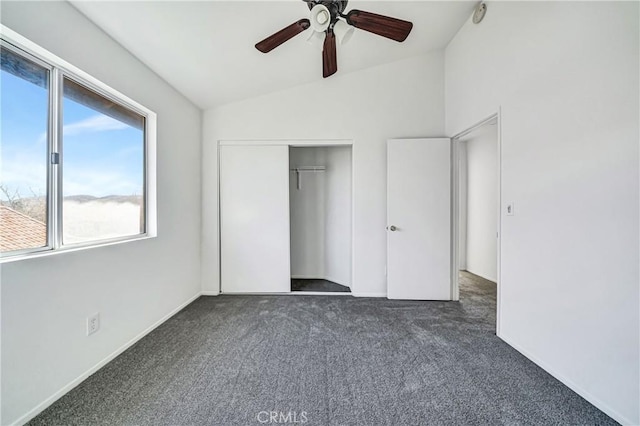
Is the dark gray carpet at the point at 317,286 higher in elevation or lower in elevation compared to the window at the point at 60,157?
lower

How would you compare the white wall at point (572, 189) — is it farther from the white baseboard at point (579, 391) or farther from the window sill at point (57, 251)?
the window sill at point (57, 251)

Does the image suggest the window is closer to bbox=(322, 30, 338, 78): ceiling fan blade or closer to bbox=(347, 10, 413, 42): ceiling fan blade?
bbox=(322, 30, 338, 78): ceiling fan blade

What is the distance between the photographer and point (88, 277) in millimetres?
1672

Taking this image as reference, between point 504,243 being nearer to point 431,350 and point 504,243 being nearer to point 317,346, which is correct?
point 431,350

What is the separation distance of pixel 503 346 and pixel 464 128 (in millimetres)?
2069

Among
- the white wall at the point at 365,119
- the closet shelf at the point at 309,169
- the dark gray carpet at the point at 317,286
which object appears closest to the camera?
the white wall at the point at 365,119

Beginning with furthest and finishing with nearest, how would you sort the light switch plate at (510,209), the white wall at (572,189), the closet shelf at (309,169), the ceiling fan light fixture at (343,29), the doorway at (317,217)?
1. the closet shelf at (309,169)
2. the doorway at (317,217)
3. the light switch plate at (510,209)
4. the ceiling fan light fixture at (343,29)
5. the white wall at (572,189)

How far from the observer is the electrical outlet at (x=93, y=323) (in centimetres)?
167

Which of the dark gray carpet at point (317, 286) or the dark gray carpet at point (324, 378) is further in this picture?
the dark gray carpet at point (317, 286)

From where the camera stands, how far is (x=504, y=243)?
212 cm

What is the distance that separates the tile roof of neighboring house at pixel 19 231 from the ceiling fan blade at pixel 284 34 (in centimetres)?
171

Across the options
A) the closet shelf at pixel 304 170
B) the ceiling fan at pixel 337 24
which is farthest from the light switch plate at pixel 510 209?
the closet shelf at pixel 304 170

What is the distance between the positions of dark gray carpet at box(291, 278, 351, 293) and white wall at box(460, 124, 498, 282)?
7.71 ft

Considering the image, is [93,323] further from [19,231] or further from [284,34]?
[284,34]
